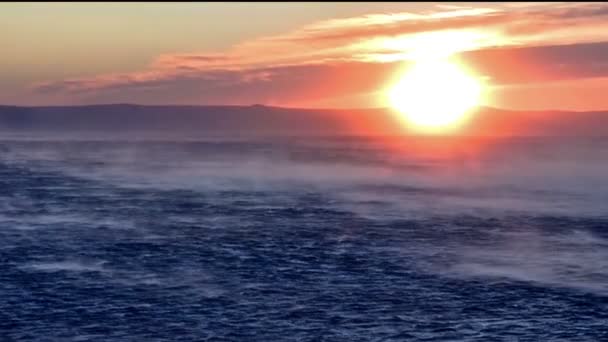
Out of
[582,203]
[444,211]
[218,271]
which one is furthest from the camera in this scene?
[582,203]

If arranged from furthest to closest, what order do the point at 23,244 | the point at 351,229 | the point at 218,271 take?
the point at 351,229, the point at 23,244, the point at 218,271

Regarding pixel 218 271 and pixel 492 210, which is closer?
pixel 218 271

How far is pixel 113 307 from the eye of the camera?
222ft

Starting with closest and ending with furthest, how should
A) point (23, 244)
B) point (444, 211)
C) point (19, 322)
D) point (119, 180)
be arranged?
point (19, 322), point (23, 244), point (444, 211), point (119, 180)

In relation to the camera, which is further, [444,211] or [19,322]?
[444,211]

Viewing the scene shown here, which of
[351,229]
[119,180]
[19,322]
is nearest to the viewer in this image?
[19,322]

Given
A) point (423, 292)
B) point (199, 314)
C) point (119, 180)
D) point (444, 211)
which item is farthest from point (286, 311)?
point (119, 180)

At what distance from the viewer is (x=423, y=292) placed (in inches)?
2864

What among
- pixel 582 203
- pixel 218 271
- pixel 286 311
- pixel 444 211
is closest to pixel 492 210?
pixel 444 211

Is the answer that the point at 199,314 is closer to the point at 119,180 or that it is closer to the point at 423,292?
the point at 423,292

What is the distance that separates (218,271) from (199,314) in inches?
559

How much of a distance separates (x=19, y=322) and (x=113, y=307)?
665 centimetres

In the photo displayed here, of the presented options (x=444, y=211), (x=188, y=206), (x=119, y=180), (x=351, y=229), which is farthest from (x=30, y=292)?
(x=119, y=180)

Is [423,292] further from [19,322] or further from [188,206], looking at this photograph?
[188,206]
